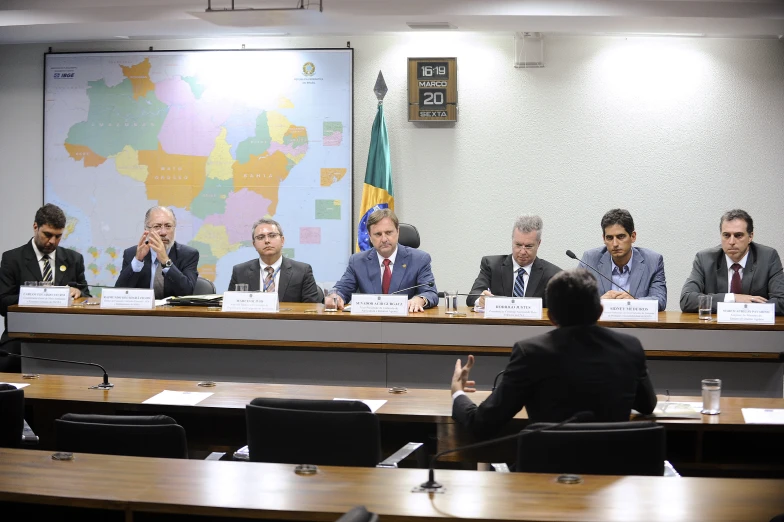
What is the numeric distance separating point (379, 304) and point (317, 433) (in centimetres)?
200

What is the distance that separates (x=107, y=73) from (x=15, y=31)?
740 mm

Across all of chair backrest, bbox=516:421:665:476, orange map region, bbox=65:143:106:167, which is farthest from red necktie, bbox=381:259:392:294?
orange map region, bbox=65:143:106:167

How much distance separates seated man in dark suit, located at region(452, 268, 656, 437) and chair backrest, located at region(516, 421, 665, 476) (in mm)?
224

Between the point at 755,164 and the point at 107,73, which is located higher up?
the point at 107,73

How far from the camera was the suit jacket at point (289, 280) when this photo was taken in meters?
5.44

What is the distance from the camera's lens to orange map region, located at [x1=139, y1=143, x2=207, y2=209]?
7.04 m

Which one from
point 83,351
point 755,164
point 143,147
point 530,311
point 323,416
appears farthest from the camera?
point 143,147

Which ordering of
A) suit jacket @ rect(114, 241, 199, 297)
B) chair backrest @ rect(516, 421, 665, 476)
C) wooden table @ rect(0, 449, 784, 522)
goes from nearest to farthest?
1. wooden table @ rect(0, 449, 784, 522)
2. chair backrest @ rect(516, 421, 665, 476)
3. suit jacket @ rect(114, 241, 199, 297)

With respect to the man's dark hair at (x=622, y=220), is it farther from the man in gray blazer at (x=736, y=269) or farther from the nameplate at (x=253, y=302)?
the nameplate at (x=253, y=302)

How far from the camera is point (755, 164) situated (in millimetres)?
6668

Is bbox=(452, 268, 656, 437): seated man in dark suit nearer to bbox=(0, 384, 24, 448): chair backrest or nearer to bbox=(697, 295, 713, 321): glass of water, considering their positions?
bbox=(0, 384, 24, 448): chair backrest

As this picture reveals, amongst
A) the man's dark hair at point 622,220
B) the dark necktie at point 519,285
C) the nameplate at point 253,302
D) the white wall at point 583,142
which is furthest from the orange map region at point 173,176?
the man's dark hair at point 622,220

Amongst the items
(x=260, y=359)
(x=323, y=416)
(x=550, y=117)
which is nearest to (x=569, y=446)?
(x=323, y=416)

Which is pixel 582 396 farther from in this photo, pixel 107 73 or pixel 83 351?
pixel 107 73
